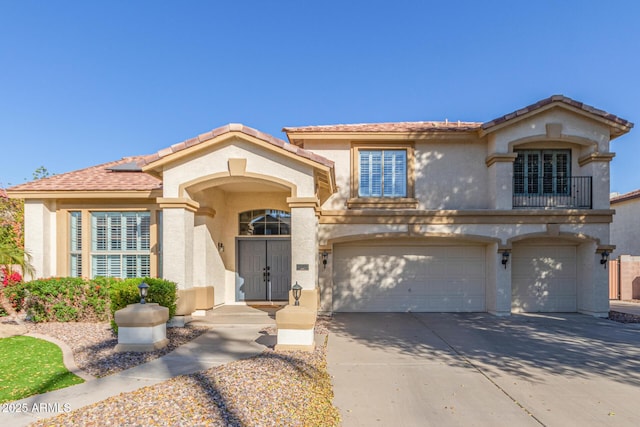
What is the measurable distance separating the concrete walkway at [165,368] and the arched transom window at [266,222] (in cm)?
354

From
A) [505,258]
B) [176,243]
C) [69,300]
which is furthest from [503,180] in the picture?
[69,300]

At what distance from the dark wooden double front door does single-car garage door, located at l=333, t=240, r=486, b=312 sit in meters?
1.85

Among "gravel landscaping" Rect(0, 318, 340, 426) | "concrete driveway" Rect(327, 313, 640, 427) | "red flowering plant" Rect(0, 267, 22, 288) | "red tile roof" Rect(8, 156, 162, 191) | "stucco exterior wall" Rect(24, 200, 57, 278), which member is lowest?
"concrete driveway" Rect(327, 313, 640, 427)

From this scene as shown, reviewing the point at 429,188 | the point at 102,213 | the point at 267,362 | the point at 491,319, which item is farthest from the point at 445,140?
the point at 102,213

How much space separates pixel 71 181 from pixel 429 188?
38.6ft

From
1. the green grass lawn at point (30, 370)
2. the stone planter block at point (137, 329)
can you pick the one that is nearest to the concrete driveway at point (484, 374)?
the stone planter block at point (137, 329)

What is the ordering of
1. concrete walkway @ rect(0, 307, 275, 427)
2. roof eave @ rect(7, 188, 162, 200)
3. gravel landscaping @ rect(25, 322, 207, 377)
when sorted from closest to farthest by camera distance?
concrete walkway @ rect(0, 307, 275, 427)
gravel landscaping @ rect(25, 322, 207, 377)
roof eave @ rect(7, 188, 162, 200)

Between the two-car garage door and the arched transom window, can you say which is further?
the arched transom window

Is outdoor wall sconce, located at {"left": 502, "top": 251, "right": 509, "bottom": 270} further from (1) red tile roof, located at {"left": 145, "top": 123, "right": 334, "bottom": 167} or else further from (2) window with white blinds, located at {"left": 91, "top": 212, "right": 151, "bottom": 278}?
(2) window with white blinds, located at {"left": 91, "top": 212, "right": 151, "bottom": 278}

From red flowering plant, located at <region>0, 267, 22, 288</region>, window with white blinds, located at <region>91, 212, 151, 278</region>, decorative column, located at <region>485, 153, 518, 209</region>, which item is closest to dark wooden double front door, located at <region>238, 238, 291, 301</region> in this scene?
window with white blinds, located at <region>91, 212, 151, 278</region>

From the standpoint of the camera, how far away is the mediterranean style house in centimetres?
1191

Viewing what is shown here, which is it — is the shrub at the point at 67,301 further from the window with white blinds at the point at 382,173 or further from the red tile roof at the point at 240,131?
the window with white blinds at the point at 382,173

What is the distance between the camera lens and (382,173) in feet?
42.7

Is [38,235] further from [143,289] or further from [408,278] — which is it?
[408,278]
